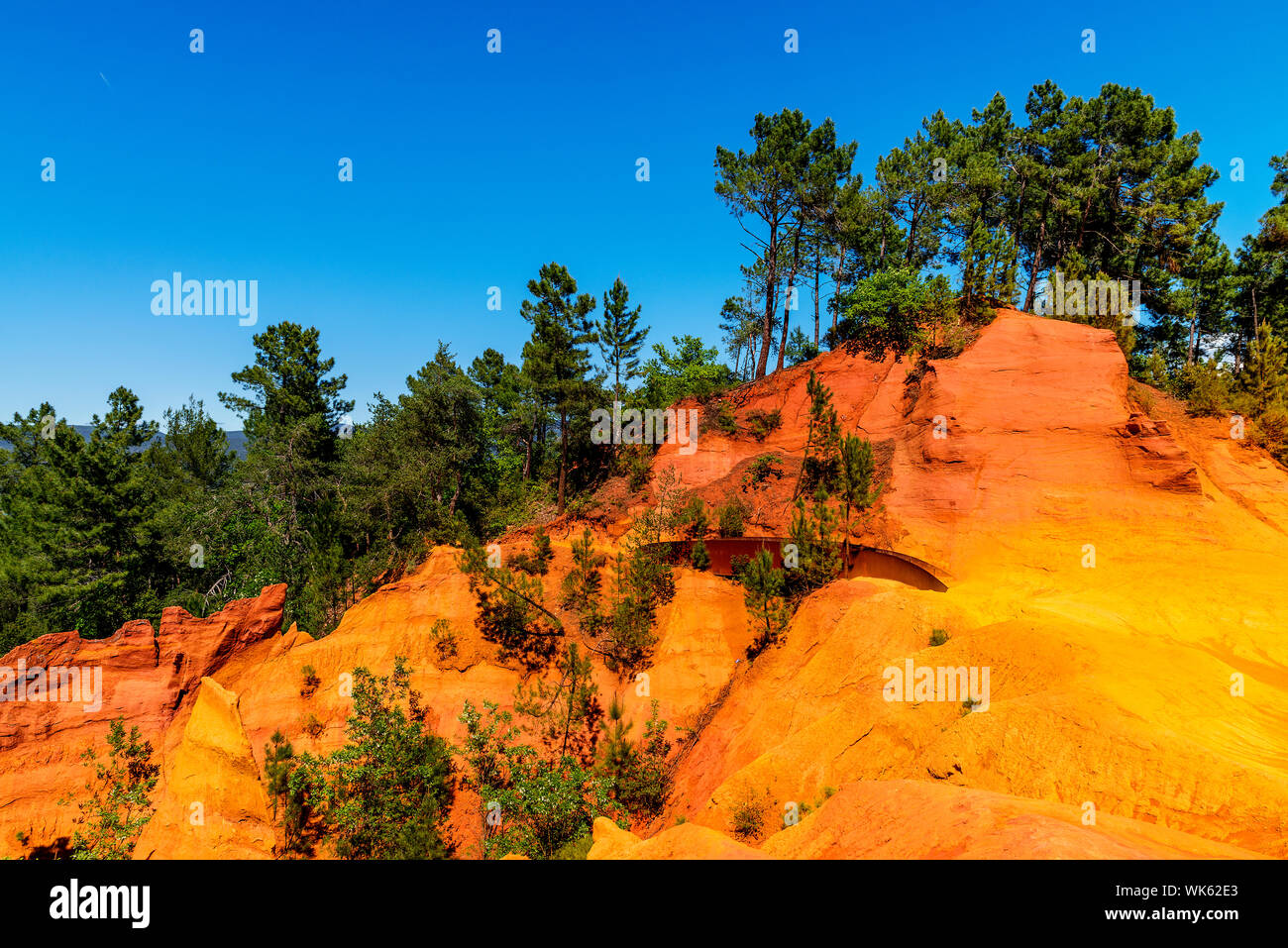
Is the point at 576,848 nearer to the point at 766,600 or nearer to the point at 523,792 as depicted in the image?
the point at 523,792

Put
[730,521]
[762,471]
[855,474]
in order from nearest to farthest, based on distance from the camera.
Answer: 1. [855,474]
2. [730,521]
3. [762,471]

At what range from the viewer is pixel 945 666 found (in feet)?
40.7

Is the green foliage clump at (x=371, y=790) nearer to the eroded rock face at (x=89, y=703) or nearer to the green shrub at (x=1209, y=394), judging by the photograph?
the eroded rock face at (x=89, y=703)

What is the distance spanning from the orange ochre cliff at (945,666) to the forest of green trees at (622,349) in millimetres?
5013

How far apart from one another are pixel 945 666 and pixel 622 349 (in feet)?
96.8

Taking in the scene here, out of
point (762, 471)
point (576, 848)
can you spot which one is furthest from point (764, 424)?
point (576, 848)

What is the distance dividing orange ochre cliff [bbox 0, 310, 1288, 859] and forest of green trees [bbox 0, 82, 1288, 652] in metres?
5.01

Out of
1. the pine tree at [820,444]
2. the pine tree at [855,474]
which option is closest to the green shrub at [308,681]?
the pine tree at [855,474]

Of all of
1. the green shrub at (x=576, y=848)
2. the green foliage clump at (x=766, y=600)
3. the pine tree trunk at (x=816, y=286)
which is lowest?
the green shrub at (x=576, y=848)

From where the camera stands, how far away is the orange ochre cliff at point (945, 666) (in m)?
7.45

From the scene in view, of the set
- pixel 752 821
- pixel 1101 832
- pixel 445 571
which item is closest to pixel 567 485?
pixel 445 571

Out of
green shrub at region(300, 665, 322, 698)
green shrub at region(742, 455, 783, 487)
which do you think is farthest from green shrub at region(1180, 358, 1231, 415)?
green shrub at region(300, 665, 322, 698)
